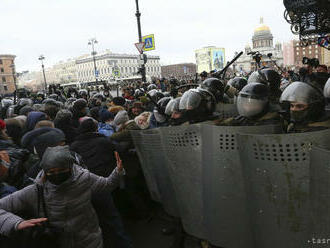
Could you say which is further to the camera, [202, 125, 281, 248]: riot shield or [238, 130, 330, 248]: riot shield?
[202, 125, 281, 248]: riot shield

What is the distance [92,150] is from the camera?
11.4 ft

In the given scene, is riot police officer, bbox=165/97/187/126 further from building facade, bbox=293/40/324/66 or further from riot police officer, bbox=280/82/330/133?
building facade, bbox=293/40/324/66

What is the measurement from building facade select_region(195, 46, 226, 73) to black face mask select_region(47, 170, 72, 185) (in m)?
97.8

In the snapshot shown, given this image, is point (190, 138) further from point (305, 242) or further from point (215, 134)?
point (305, 242)

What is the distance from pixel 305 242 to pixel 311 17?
807 centimetres

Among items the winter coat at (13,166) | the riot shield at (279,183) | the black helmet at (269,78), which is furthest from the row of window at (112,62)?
the riot shield at (279,183)

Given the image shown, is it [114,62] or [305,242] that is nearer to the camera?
[305,242]

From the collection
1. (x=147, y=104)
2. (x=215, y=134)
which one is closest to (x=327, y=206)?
(x=215, y=134)

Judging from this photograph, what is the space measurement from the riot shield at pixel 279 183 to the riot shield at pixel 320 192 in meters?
0.08

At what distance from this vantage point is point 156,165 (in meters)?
3.43

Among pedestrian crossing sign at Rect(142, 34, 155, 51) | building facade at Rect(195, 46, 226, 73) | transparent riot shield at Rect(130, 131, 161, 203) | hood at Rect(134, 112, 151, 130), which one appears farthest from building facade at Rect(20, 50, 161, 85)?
transparent riot shield at Rect(130, 131, 161, 203)

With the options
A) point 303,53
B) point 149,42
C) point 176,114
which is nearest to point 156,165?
point 176,114

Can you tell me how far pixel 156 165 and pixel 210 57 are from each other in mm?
100571

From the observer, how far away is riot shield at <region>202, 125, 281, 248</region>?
2379 mm
